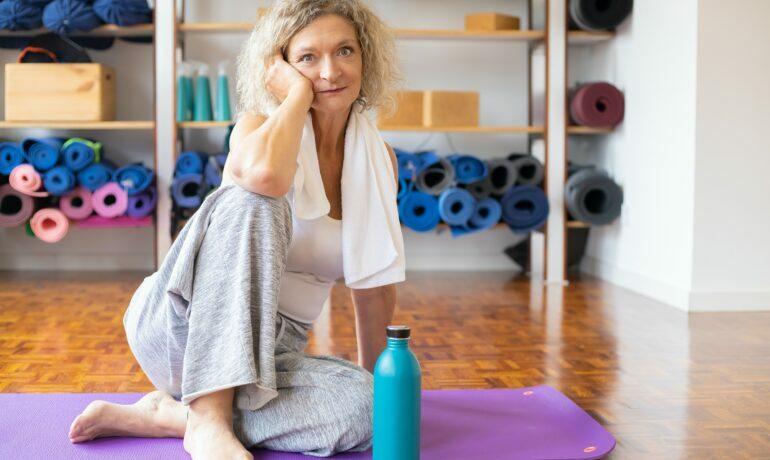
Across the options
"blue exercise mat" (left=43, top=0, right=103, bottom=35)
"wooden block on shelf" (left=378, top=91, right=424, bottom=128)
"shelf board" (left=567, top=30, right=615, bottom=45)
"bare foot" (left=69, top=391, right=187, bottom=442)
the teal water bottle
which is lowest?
"bare foot" (left=69, top=391, right=187, bottom=442)

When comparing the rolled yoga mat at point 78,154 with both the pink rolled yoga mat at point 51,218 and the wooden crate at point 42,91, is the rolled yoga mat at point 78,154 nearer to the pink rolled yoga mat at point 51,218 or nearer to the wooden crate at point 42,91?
the wooden crate at point 42,91

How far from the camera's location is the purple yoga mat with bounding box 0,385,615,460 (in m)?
1.64

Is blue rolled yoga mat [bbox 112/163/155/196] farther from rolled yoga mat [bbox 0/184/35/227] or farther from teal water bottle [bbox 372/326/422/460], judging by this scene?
teal water bottle [bbox 372/326/422/460]

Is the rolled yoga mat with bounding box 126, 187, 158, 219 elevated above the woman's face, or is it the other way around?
the woman's face

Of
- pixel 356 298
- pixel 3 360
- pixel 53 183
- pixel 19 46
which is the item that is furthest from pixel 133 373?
pixel 19 46

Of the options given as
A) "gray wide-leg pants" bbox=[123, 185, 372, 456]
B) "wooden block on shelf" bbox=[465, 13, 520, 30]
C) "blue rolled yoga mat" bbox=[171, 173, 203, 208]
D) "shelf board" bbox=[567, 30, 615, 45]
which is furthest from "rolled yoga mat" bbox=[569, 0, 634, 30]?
"gray wide-leg pants" bbox=[123, 185, 372, 456]

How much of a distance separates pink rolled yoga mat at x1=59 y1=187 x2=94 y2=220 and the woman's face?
8.64 ft

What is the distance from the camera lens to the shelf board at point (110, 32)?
4251mm

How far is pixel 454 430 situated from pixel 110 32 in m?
3.22

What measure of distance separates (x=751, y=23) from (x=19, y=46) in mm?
3281

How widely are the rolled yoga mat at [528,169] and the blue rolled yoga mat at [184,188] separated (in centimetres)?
146

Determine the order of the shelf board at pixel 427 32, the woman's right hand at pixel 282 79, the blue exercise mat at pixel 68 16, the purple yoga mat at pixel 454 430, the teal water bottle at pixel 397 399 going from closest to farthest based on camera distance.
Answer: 1. the teal water bottle at pixel 397 399
2. the purple yoga mat at pixel 454 430
3. the woman's right hand at pixel 282 79
4. the blue exercise mat at pixel 68 16
5. the shelf board at pixel 427 32

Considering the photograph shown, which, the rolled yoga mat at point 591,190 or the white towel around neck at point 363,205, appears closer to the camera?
the white towel around neck at point 363,205

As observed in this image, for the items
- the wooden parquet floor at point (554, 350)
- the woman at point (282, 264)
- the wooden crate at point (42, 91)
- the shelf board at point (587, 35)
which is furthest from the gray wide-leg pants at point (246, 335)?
the shelf board at point (587, 35)
